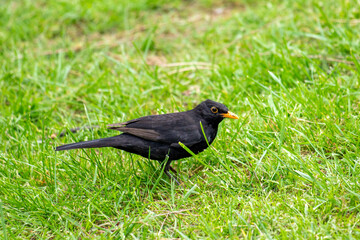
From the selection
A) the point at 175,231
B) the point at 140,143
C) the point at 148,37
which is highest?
the point at 148,37

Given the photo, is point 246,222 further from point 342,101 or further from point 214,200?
point 342,101

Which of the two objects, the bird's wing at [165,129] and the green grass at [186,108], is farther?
the bird's wing at [165,129]

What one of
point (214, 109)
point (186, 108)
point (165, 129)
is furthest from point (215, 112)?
point (186, 108)

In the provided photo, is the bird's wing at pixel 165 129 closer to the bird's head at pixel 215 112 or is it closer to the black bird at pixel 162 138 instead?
the black bird at pixel 162 138

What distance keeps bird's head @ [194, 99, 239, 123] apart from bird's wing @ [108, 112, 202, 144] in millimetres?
142

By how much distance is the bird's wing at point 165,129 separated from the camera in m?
3.92

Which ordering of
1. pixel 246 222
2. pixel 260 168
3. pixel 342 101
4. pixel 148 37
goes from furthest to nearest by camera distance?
1. pixel 148 37
2. pixel 342 101
3. pixel 260 168
4. pixel 246 222

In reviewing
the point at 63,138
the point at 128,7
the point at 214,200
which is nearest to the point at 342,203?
the point at 214,200

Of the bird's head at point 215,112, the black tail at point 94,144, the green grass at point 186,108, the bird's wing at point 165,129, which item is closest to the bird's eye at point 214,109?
the bird's head at point 215,112

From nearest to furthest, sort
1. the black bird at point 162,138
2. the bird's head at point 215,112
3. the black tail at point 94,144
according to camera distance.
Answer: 1. the black tail at point 94,144
2. the black bird at point 162,138
3. the bird's head at point 215,112

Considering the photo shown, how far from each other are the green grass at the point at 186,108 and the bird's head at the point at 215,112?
24cm

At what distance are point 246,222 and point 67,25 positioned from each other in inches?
A: 237

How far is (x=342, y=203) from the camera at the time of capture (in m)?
3.14

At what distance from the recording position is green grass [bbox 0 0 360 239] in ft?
10.8
